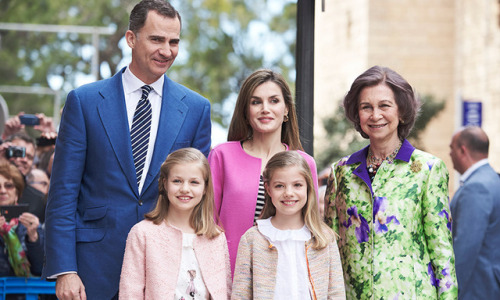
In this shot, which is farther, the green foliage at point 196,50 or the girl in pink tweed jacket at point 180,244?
the green foliage at point 196,50

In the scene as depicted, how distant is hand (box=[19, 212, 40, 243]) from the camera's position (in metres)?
6.21

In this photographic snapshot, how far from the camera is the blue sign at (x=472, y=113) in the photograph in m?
11.3

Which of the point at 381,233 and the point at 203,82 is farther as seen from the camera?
the point at 203,82

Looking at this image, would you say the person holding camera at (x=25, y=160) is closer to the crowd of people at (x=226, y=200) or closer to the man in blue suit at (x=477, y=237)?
the crowd of people at (x=226, y=200)

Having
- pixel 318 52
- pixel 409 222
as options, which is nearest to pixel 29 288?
pixel 409 222

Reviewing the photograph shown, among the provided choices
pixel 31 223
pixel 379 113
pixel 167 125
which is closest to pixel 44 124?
pixel 31 223

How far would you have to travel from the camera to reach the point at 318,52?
901 inches

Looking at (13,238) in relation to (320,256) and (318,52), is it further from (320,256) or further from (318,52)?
(318,52)

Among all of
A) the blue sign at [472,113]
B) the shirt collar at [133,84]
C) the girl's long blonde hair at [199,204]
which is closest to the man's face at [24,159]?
the shirt collar at [133,84]

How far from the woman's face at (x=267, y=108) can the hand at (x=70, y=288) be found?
1.25 metres

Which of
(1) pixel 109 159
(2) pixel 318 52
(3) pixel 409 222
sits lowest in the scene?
(3) pixel 409 222

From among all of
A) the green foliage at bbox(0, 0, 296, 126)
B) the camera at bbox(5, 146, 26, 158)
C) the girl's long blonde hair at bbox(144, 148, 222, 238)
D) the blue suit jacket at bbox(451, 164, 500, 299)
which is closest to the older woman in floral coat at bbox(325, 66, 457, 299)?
the girl's long blonde hair at bbox(144, 148, 222, 238)

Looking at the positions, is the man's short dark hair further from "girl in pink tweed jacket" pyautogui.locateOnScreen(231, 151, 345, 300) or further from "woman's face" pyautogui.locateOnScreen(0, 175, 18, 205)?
"woman's face" pyautogui.locateOnScreen(0, 175, 18, 205)

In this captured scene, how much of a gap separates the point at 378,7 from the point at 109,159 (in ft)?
55.3
